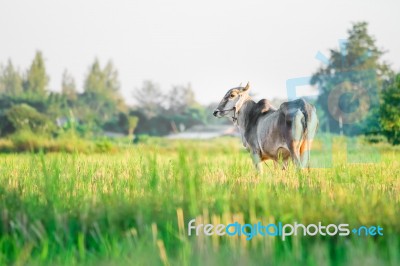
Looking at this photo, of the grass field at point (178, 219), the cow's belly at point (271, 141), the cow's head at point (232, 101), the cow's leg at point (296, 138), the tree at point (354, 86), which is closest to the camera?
the grass field at point (178, 219)

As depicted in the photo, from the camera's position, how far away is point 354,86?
19422mm

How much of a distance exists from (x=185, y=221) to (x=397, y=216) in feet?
4.87

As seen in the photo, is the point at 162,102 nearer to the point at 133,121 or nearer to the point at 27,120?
the point at 133,121

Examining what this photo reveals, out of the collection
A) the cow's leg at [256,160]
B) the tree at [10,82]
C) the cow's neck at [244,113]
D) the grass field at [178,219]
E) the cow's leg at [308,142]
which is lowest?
the grass field at [178,219]

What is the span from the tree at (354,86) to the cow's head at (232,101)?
1011cm

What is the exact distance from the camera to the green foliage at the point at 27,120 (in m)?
18.4

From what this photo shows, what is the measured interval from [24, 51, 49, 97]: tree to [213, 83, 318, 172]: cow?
57.8ft

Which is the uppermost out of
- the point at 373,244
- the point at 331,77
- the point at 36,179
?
the point at 331,77

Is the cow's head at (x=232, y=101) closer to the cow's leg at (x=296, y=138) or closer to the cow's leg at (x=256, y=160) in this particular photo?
the cow's leg at (x=256, y=160)

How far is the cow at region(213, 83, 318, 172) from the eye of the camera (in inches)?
271

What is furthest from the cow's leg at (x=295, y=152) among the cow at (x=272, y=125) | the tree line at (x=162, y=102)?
the tree line at (x=162, y=102)

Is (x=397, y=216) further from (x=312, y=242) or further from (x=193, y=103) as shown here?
(x=193, y=103)

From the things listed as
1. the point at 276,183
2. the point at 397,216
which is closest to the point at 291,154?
the point at 276,183

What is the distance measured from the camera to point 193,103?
27438 mm
